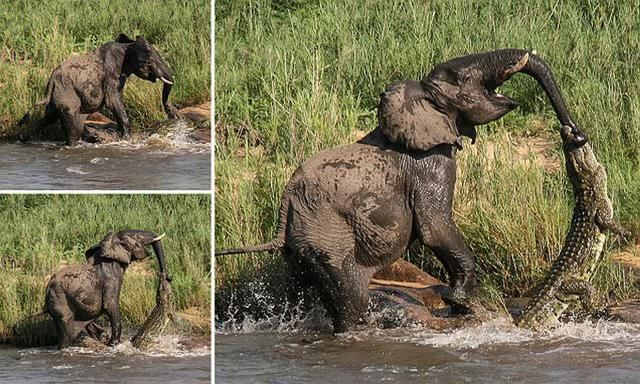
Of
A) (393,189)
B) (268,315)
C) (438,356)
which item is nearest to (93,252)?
(268,315)

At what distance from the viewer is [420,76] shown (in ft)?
37.0

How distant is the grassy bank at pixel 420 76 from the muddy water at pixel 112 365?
0.52m

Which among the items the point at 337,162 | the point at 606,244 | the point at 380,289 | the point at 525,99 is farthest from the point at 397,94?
the point at 525,99

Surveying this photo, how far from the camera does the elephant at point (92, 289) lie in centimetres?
883

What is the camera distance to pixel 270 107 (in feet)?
35.3

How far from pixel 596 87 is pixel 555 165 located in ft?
2.95

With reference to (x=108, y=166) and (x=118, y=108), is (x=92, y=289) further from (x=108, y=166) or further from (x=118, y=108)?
(x=118, y=108)

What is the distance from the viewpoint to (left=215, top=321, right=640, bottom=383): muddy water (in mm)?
7195

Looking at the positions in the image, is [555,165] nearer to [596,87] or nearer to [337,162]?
[596,87]

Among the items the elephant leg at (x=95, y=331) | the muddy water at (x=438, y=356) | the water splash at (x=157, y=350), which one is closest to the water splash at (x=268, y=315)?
the muddy water at (x=438, y=356)

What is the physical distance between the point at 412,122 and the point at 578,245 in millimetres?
1250

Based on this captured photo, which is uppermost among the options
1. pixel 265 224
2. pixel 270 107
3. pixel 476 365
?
pixel 270 107

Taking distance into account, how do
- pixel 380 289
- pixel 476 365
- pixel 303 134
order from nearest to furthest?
pixel 476 365, pixel 380 289, pixel 303 134

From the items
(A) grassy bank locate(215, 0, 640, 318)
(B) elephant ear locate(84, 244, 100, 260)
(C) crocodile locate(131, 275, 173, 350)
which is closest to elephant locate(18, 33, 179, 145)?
(A) grassy bank locate(215, 0, 640, 318)
